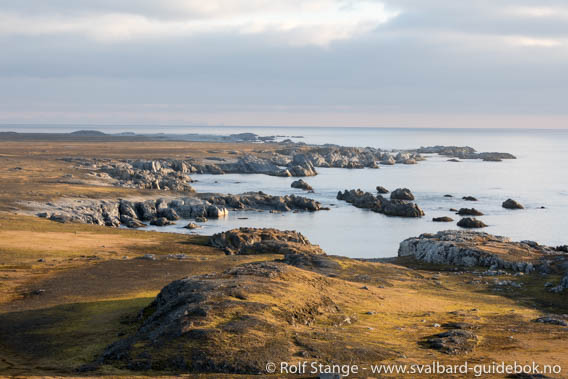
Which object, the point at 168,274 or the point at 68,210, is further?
the point at 68,210

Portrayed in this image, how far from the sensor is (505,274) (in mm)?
64875

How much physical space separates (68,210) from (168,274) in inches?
2118

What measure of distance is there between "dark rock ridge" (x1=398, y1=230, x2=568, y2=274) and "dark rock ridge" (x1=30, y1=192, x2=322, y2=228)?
48938 millimetres

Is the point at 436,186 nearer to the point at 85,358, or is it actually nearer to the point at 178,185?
the point at 178,185

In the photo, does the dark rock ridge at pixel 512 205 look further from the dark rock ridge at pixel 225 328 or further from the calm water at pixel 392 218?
the dark rock ridge at pixel 225 328

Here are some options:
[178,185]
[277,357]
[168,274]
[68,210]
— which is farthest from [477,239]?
[178,185]

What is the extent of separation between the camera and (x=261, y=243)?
7281 centimetres

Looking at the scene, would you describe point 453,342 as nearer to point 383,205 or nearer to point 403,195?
point 383,205

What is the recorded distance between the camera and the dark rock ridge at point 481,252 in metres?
66.9

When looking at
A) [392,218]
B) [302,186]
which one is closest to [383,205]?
[392,218]

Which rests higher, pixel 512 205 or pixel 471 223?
pixel 512 205

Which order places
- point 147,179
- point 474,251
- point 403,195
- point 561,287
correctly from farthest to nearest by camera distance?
point 147,179
point 403,195
point 474,251
point 561,287

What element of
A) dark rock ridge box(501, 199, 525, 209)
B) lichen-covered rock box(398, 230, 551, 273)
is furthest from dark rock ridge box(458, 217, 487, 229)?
lichen-covered rock box(398, 230, 551, 273)

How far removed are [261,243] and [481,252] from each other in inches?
1070
